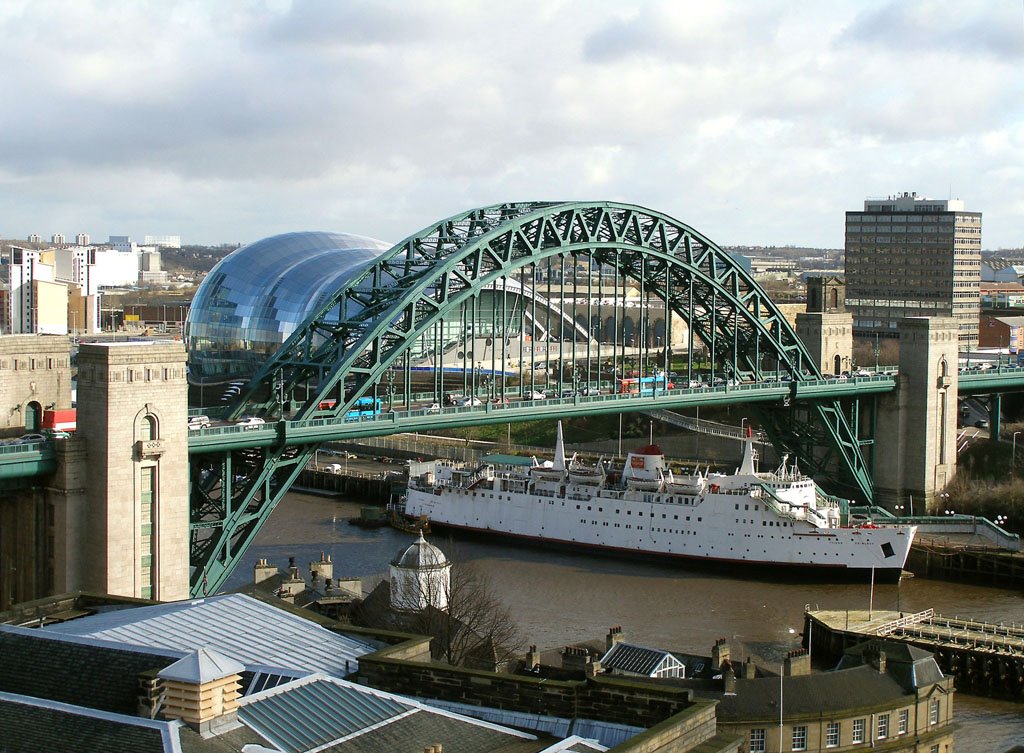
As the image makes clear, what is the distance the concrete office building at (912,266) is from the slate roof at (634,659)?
8944cm

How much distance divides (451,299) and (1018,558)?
22007 mm

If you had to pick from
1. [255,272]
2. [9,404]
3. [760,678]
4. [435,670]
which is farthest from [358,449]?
[435,670]

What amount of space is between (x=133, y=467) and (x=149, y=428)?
3.34 feet

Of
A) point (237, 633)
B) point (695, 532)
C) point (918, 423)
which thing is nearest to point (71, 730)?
point (237, 633)

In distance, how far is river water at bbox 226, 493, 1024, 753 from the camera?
136 ft

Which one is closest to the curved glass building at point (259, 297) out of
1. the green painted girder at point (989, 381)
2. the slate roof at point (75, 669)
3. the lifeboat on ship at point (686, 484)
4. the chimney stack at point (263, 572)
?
the lifeboat on ship at point (686, 484)

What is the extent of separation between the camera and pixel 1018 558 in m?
53.0

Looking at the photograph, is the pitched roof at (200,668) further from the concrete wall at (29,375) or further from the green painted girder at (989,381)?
the green painted girder at (989,381)

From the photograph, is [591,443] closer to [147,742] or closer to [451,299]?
[451,299]

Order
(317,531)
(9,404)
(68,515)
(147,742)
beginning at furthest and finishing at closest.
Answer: (317,531) → (9,404) → (68,515) → (147,742)

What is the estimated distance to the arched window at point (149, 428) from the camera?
35156mm

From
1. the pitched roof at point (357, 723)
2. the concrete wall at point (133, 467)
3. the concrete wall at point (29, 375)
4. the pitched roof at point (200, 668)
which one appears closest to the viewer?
the pitched roof at point (200, 668)

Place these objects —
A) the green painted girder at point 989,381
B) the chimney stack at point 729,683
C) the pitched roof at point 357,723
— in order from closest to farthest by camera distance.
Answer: the pitched roof at point 357,723, the chimney stack at point 729,683, the green painted girder at point 989,381

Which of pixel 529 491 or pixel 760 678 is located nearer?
pixel 760 678
